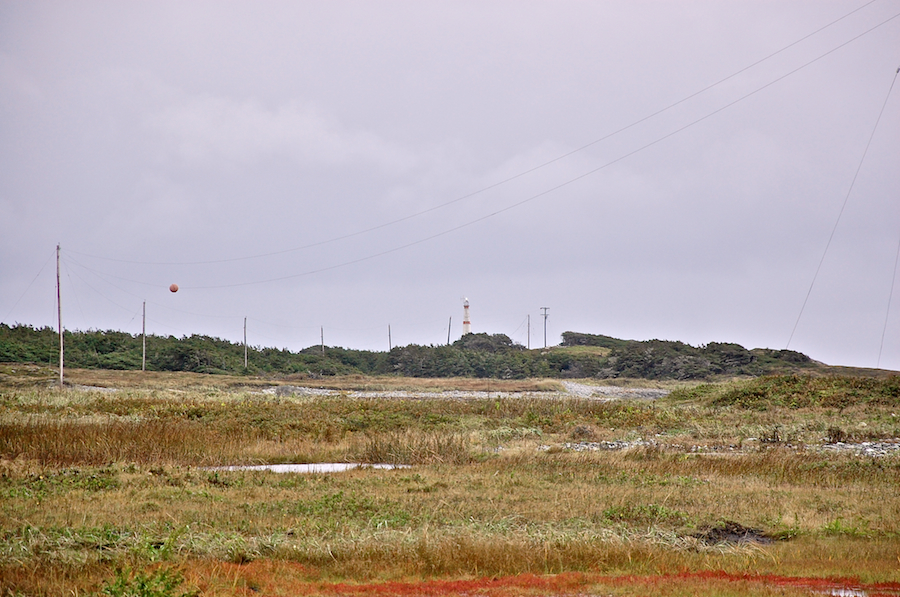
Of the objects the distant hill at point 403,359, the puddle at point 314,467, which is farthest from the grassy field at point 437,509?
the distant hill at point 403,359

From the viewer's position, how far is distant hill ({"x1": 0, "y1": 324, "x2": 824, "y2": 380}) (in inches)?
3312

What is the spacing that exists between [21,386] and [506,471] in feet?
139

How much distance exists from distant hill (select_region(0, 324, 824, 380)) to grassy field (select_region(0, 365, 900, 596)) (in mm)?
55691

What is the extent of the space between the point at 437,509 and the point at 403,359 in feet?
307

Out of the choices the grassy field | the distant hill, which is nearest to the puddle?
the grassy field

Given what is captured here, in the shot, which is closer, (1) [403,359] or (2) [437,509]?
(2) [437,509]

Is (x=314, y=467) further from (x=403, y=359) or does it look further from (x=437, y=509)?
(x=403, y=359)

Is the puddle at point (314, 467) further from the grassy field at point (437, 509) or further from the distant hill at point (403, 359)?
the distant hill at point (403, 359)

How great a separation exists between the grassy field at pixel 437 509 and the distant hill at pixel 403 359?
183ft

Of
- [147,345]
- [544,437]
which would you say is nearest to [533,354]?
[147,345]

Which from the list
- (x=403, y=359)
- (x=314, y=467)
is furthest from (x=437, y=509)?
(x=403, y=359)

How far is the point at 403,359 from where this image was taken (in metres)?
108

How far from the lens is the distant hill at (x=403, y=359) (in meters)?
84.1

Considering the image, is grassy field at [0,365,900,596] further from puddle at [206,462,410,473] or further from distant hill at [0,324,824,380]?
distant hill at [0,324,824,380]
